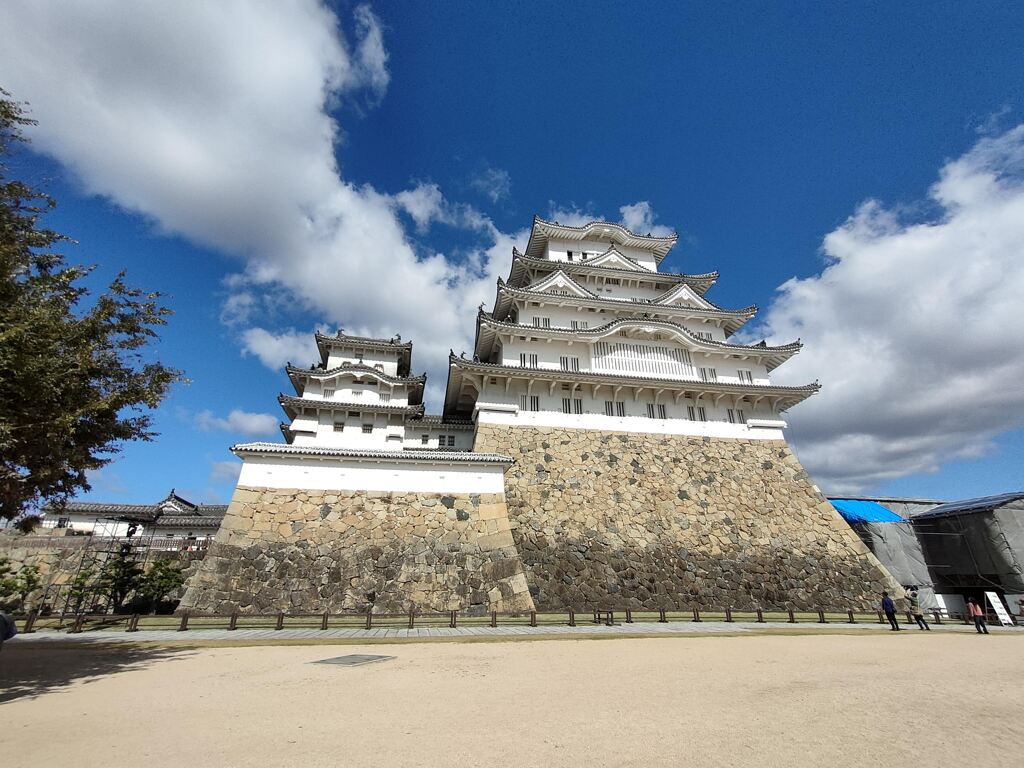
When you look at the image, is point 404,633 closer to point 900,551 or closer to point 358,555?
point 358,555

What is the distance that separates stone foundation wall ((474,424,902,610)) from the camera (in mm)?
16547

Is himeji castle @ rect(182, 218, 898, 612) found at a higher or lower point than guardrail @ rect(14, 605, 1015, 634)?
higher

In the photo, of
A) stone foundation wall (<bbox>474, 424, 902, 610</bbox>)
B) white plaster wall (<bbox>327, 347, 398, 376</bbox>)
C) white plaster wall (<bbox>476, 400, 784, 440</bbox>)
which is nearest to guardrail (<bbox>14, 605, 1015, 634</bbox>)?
stone foundation wall (<bbox>474, 424, 902, 610</bbox>)

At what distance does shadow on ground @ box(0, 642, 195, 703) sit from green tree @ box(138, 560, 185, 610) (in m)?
4.06

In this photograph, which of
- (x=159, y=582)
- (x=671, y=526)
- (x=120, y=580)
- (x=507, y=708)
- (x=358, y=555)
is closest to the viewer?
(x=507, y=708)

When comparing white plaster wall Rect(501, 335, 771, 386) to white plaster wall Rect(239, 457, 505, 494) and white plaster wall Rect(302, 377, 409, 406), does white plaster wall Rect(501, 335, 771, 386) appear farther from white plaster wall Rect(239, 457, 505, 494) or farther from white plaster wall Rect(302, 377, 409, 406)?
white plaster wall Rect(302, 377, 409, 406)

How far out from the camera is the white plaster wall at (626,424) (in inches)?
792

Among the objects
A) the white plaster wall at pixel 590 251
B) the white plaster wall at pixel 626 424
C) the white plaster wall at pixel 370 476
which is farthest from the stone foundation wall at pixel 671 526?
the white plaster wall at pixel 590 251

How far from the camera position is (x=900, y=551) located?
2112 centimetres

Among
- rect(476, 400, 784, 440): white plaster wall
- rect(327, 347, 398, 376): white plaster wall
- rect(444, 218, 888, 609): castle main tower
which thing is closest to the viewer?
rect(444, 218, 888, 609): castle main tower

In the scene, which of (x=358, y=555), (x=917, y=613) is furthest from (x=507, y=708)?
(x=917, y=613)

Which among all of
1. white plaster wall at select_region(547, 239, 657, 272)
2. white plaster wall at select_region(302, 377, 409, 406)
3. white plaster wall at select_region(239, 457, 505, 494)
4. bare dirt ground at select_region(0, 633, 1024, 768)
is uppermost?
white plaster wall at select_region(547, 239, 657, 272)

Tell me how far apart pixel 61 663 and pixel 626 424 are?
62.3ft

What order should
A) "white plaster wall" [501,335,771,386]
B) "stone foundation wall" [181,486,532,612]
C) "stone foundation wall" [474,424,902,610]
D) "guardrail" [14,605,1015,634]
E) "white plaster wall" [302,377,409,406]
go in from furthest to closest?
"white plaster wall" [302,377,409,406] → "white plaster wall" [501,335,771,386] → "stone foundation wall" [474,424,902,610] → "stone foundation wall" [181,486,532,612] → "guardrail" [14,605,1015,634]
